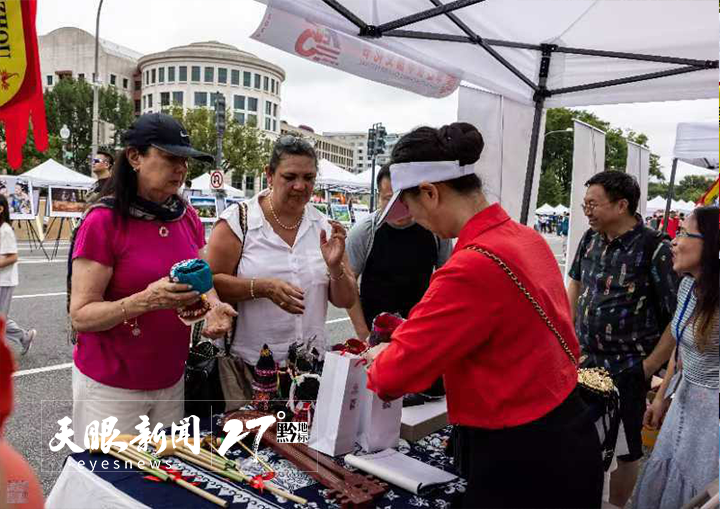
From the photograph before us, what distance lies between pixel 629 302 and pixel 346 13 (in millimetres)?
2068

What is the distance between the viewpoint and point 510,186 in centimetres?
437

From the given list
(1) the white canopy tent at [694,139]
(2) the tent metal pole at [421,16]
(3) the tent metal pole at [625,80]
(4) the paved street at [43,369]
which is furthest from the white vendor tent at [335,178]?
(2) the tent metal pole at [421,16]

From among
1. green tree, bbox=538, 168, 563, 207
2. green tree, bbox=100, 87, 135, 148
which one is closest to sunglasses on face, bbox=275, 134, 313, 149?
green tree, bbox=538, 168, 563, 207

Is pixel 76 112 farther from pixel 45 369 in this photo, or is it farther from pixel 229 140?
pixel 45 369

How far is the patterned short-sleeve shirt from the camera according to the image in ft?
9.14

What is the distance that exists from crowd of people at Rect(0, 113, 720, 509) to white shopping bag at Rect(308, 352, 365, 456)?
146 mm

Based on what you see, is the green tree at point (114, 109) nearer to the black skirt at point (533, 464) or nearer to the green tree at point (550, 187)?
the green tree at point (550, 187)

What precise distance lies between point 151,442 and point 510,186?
135 inches

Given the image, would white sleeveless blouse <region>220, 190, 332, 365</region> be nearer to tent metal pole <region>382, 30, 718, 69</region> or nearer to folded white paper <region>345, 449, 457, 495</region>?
folded white paper <region>345, 449, 457, 495</region>

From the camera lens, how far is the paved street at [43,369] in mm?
2771

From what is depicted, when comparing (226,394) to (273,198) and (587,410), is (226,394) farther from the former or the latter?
(587,410)

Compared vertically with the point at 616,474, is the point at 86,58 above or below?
above

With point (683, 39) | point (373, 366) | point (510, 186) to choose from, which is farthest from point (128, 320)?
point (683, 39)

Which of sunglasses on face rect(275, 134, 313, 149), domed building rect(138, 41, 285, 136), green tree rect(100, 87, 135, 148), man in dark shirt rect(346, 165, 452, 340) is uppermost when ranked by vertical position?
domed building rect(138, 41, 285, 136)
